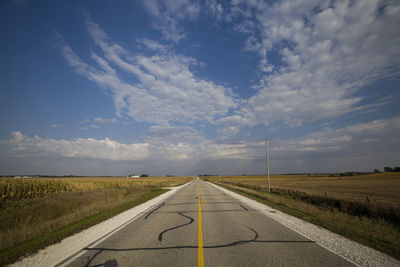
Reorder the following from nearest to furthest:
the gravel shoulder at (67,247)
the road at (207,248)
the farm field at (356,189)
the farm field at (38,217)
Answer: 1. the road at (207,248)
2. the gravel shoulder at (67,247)
3. the farm field at (38,217)
4. the farm field at (356,189)

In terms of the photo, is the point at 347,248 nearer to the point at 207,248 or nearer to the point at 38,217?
the point at 207,248

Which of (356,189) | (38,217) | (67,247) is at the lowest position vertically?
(356,189)

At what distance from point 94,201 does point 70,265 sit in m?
12.1

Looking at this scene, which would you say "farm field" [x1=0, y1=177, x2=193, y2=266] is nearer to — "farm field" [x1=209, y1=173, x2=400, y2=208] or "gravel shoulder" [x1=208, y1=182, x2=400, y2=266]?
"gravel shoulder" [x1=208, y1=182, x2=400, y2=266]

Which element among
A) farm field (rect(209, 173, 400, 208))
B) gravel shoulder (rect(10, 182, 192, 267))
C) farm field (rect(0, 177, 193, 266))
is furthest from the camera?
farm field (rect(209, 173, 400, 208))

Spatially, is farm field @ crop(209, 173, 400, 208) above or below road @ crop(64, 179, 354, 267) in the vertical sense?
below

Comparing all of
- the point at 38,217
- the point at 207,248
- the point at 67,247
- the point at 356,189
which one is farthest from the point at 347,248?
the point at 356,189

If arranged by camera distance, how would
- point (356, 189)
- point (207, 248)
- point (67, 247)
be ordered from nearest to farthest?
point (207, 248)
point (67, 247)
point (356, 189)

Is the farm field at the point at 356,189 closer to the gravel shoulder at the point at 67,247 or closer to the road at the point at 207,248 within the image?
the road at the point at 207,248

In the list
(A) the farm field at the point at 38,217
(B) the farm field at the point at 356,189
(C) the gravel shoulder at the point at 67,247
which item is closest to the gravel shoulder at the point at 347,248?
(C) the gravel shoulder at the point at 67,247

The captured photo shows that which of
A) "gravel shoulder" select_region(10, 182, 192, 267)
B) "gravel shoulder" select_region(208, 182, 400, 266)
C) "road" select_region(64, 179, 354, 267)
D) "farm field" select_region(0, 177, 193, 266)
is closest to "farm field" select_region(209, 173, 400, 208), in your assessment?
"gravel shoulder" select_region(208, 182, 400, 266)

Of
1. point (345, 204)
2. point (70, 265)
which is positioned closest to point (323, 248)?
point (70, 265)

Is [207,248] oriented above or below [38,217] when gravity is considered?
above

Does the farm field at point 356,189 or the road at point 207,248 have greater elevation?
the road at point 207,248
